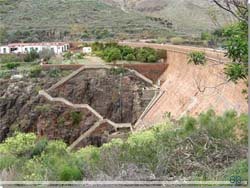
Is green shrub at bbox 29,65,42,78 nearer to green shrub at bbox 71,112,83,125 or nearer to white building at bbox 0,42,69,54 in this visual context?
green shrub at bbox 71,112,83,125

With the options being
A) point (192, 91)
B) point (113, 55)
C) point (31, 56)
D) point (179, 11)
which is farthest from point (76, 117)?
point (179, 11)

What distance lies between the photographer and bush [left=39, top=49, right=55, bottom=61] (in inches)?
687

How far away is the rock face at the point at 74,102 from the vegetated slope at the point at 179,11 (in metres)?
8.22

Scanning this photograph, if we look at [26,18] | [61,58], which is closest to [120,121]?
[61,58]

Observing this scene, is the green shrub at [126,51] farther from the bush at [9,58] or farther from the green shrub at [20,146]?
the green shrub at [20,146]

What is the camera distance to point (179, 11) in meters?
29.5

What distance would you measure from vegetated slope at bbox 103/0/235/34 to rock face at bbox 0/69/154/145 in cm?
822

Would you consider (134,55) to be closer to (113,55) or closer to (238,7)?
(113,55)

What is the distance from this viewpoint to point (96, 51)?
60.0ft

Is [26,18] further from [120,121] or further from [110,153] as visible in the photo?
[110,153]

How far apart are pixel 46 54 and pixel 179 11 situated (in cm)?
1570

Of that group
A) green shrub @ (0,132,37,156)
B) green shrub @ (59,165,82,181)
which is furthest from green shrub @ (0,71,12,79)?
green shrub @ (59,165,82,181)

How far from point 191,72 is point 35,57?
31.9 ft

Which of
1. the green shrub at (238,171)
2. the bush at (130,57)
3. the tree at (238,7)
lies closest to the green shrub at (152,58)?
the bush at (130,57)
